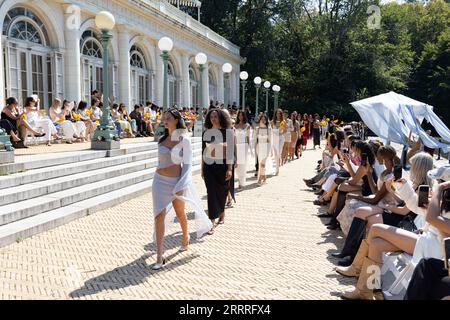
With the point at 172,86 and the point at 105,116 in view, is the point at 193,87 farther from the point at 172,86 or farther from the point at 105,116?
the point at 105,116

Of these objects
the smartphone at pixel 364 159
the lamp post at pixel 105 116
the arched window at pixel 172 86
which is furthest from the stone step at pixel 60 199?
the arched window at pixel 172 86

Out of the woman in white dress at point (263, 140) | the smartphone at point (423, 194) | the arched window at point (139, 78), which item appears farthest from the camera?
the arched window at point (139, 78)

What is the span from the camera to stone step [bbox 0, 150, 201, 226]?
6.51 m

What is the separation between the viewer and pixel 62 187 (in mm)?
8094

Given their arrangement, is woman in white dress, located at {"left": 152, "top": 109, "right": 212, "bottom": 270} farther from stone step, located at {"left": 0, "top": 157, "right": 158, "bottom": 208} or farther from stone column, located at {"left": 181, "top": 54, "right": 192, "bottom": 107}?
stone column, located at {"left": 181, "top": 54, "right": 192, "bottom": 107}

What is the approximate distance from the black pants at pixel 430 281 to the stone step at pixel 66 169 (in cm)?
622

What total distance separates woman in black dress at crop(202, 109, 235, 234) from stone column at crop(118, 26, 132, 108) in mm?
13843

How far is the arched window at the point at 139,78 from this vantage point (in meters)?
22.0

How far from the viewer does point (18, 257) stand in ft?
17.9

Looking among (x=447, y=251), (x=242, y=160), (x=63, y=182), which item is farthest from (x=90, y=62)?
(x=447, y=251)

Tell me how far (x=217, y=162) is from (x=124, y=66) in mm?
14360

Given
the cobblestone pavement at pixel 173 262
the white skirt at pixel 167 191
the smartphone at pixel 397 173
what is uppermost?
the smartphone at pixel 397 173

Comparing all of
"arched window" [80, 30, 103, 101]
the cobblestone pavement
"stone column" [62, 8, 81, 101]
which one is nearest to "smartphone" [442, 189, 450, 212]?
the cobblestone pavement

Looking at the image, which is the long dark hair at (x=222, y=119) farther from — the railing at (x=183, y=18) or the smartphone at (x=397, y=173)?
the railing at (x=183, y=18)
